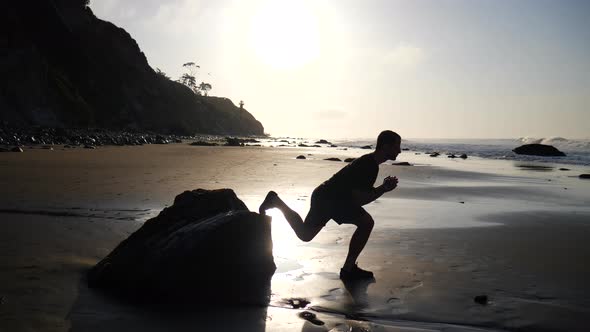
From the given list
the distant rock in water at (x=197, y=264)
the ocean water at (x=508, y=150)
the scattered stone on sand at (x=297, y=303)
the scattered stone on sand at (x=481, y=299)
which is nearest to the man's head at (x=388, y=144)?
the distant rock in water at (x=197, y=264)

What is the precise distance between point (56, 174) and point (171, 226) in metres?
9.56

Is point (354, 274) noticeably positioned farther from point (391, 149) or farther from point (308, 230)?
point (391, 149)

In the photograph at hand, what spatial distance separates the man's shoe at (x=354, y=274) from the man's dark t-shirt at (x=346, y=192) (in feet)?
1.89

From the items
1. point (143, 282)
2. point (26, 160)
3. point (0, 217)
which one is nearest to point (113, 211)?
point (0, 217)

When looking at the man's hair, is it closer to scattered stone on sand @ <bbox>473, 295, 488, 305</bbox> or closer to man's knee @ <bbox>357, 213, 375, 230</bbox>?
man's knee @ <bbox>357, 213, 375, 230</bbox>

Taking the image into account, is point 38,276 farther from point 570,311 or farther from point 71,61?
point 71,61

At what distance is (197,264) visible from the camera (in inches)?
152

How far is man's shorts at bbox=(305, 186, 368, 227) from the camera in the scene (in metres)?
4.85

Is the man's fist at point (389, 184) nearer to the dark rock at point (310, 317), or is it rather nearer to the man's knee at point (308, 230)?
the man's knee at point (308, 230)

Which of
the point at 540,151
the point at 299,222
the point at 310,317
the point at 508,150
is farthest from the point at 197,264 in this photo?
the point at 508,150

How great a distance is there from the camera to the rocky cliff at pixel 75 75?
121 ft

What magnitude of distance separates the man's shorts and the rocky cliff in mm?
36075

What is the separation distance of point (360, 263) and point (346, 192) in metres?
1.06

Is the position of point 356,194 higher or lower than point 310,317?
higher
